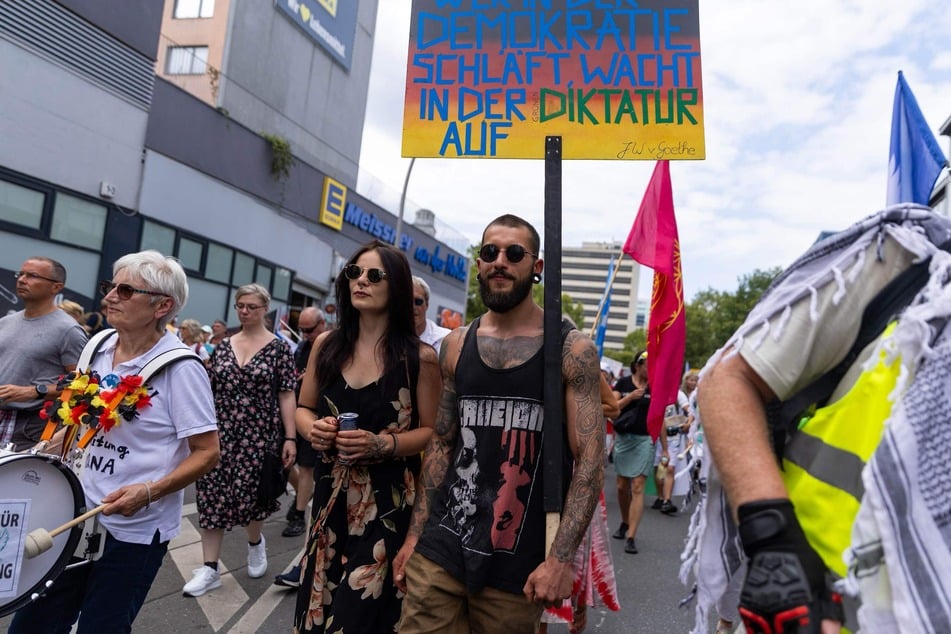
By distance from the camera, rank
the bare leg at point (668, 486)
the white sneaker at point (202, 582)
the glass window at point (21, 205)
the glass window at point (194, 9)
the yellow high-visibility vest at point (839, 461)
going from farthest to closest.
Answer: the glass window at point (194, 9)
the glass window at point (21, 205)
the bare leg at point (668, 486)
the white sneaker at point (202, 582)
the yellow high-visibility vest at point (839, 461)

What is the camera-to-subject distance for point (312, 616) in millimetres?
2842

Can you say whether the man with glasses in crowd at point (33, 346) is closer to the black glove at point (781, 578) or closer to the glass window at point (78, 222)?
the black glove at point (781, 578)

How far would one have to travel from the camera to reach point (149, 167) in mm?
14867

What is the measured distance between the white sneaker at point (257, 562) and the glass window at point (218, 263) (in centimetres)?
1285

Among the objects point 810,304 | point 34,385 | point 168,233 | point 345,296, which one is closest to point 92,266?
point 168,233

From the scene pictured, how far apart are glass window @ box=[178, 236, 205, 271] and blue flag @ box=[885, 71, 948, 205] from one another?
571 inches

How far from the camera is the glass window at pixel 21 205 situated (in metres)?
11.9

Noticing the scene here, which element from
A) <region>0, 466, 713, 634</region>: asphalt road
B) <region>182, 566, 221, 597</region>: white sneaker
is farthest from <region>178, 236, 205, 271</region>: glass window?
<region>182, 566, 221, 597</region>: white sneaker

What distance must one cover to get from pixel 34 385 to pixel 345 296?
7.35 ft

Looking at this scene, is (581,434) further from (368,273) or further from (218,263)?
(218,263)

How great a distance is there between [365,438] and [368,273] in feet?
2.39

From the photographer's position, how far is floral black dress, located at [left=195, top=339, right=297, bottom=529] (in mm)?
5016
